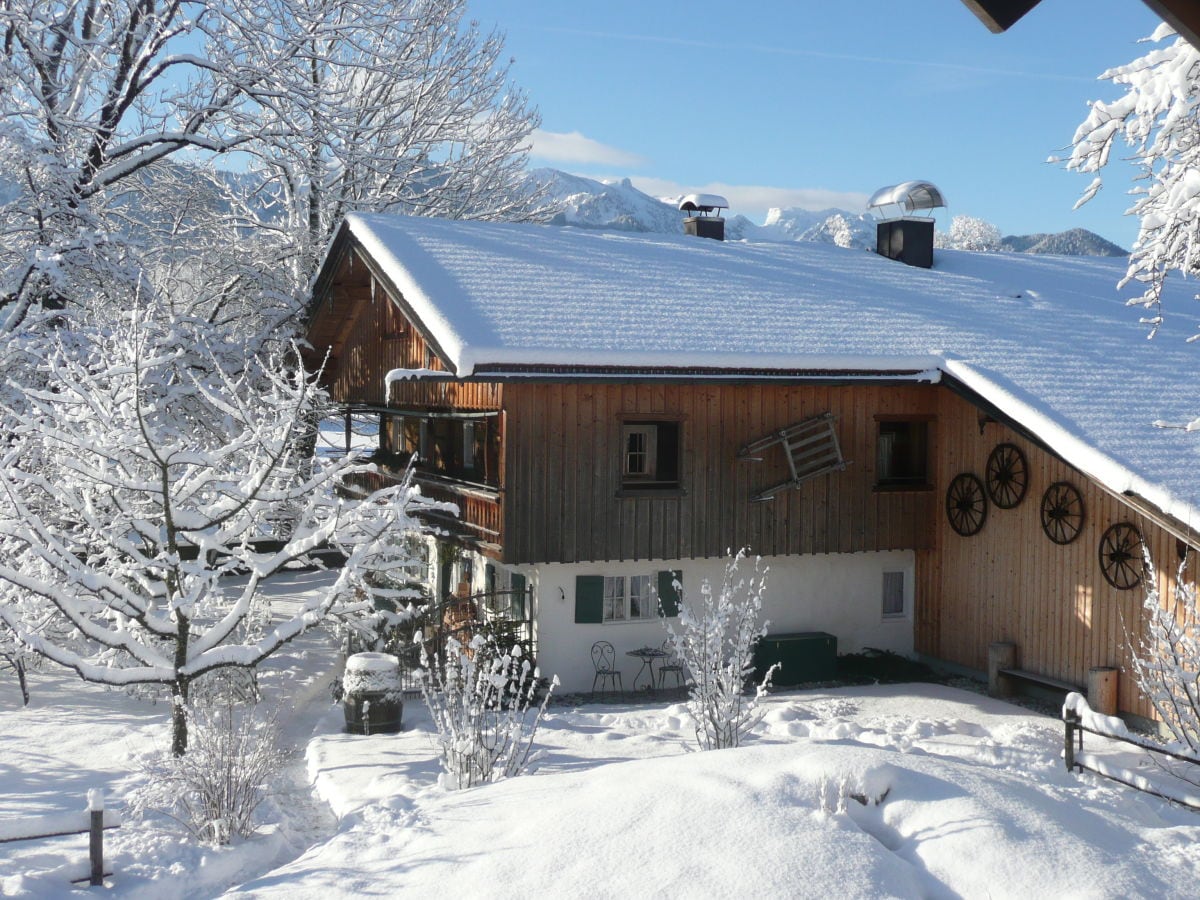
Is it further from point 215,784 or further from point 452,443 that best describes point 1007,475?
point 215,784

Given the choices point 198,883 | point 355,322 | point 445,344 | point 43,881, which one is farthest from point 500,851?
point 355,322

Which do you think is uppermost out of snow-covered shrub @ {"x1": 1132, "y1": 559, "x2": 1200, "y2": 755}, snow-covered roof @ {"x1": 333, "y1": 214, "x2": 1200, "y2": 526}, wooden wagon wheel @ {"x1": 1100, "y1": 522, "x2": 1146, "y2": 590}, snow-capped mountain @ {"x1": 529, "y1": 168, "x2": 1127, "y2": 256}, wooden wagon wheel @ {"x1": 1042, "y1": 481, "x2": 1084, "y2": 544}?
snow-capped mountain @ {"x1": 529, "y1": 168, "x2": 1127, "y2": 256}

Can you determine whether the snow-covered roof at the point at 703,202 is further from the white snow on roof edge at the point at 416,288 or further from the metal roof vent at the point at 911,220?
the white snow on roof edge at the point at 416,288

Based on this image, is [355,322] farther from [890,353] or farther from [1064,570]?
[1064,570]

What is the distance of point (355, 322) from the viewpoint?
70.8 ft

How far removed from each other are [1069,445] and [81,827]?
37.3ft

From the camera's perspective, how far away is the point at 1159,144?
7.43 metres

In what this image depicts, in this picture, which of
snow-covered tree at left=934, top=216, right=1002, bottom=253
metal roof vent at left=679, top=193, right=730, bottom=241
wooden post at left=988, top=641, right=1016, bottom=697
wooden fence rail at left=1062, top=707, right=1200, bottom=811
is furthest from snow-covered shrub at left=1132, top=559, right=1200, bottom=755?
snow-covered tree at left=934, top=216, right=1002, bottom=253

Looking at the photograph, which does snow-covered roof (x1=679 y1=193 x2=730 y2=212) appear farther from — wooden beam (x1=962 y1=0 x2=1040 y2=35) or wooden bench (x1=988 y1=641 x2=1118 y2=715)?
wooden beam (x1=962 y1=0 x2=1040 y2=35)

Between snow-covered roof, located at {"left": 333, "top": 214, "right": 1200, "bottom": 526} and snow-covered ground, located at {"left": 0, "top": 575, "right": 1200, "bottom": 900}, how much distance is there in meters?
4.53

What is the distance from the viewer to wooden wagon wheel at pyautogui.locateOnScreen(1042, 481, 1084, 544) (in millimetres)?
14695

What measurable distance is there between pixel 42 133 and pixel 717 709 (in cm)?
1506

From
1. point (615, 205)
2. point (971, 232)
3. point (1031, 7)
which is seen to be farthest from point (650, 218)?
point (1031, 7)

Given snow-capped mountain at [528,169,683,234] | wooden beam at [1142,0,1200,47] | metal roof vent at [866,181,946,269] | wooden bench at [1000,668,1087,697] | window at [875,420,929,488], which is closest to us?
wooden beam at [1142,0,1200,47]
